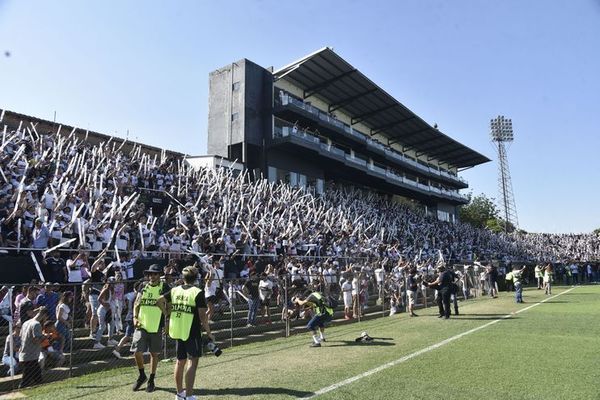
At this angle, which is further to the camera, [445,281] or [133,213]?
[445,281]

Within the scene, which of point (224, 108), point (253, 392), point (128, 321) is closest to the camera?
point (253, 392)

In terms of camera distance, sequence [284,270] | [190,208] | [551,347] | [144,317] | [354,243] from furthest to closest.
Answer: [354,243] → [190,208] → [284,270] → [551,347] → [144,317]

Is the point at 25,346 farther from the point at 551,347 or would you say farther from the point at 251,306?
the point at 551,347

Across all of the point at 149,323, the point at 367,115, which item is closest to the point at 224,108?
the point at 367,115

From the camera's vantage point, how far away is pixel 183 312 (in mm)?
6863

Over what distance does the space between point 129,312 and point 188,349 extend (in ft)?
14.9

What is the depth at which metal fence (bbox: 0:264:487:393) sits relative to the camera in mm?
9062

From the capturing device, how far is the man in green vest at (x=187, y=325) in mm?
6645

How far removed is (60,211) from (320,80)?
3061 cm

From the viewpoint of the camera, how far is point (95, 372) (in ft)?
30.7

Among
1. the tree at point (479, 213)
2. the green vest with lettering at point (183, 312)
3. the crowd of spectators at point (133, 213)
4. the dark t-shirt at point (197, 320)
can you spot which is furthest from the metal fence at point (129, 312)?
the tree at point (479, 213)

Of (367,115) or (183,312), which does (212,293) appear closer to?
(183,312)

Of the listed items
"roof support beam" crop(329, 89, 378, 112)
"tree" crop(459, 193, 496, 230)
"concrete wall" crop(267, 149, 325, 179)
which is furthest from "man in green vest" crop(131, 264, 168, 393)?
"tree" crop(459, 193, 496, 230)

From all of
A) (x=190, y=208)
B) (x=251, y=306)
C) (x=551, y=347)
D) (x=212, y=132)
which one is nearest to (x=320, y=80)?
(x=212, y=132)
